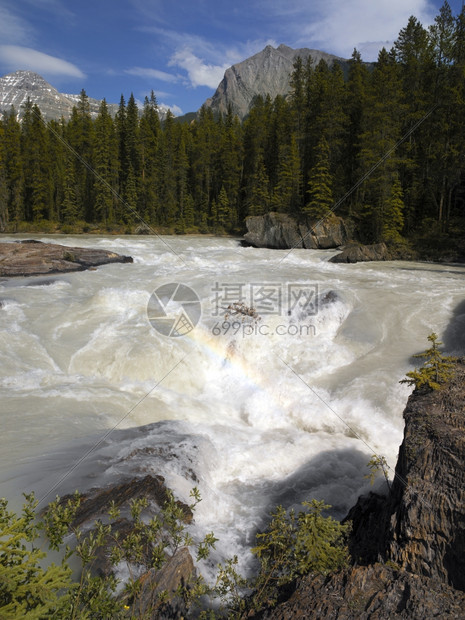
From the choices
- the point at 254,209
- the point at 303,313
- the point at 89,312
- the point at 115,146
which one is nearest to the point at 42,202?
the point at 115,146

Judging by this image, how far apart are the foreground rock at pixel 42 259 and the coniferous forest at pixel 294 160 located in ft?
60.2

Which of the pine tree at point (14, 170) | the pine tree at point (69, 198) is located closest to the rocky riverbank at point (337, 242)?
the pine tree at point (69, 198)

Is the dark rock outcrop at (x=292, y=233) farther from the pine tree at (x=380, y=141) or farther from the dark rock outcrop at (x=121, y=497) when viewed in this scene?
the dark rock outcrop at (x=121, y=497)

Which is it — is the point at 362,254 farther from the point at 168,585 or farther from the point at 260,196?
the point at 168,585

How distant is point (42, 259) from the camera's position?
55.7ft

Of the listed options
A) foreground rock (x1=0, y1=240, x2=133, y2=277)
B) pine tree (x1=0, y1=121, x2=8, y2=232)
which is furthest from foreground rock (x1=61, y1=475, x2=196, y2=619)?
pine tree (x1=0, y1=121, x2=8, y2=232)

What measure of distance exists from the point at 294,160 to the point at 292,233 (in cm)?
917

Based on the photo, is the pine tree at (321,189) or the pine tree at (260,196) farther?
the pine tree at (260,196)

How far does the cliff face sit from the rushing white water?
1997mm

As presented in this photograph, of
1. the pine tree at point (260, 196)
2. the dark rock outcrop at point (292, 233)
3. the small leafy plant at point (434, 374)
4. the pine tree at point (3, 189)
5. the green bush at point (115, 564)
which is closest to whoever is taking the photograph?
the green bush at point (115, 564)

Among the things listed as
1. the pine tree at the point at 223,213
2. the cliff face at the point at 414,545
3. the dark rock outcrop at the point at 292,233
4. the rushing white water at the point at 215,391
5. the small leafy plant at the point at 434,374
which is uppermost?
the pine tree at the point at 223,213

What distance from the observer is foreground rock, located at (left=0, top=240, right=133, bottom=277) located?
16031 mm

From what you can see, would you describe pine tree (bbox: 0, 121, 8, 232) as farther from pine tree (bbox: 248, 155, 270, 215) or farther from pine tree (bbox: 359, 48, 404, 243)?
pine tree (bbox: 359, 48, 404, 243)

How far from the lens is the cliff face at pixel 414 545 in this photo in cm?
264
